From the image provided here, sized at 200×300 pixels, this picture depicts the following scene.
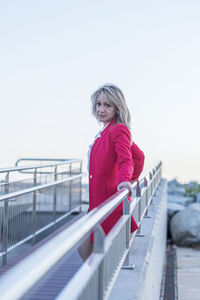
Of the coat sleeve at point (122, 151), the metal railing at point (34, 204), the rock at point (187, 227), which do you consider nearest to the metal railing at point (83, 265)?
the coat sleeve at point (122, 151)

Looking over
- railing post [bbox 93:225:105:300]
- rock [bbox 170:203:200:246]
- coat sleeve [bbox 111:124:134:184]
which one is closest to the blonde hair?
coat sleeve [bbox 111:124:134:184]

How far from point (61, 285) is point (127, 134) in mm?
1489

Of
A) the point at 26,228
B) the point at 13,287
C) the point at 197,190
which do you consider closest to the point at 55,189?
the point at 26,228

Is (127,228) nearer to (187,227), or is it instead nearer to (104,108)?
(104,108)

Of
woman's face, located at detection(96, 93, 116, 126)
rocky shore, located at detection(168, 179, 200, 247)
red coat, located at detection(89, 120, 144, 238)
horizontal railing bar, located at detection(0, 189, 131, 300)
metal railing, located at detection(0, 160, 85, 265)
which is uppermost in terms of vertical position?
woman's face, located at detection(96, 93, 116, 126)

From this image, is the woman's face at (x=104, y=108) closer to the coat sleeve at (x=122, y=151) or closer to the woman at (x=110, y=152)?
the woman at (x=110, y=152)

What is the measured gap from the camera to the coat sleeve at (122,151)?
10.1 feet

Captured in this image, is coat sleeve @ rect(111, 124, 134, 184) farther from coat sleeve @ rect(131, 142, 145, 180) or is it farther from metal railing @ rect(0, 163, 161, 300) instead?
coat sleeve @ rect(131, 142, 145, 180)

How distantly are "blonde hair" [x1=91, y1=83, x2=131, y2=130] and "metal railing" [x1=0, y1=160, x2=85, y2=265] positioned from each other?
72.2 inches

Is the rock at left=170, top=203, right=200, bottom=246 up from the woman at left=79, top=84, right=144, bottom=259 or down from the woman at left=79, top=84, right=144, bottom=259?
down

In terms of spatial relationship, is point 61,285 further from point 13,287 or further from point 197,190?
point 197,190

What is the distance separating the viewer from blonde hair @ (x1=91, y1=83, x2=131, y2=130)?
3266 millimetres

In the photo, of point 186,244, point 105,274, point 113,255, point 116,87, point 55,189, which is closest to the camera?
point 105,274

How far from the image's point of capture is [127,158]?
3102mm
